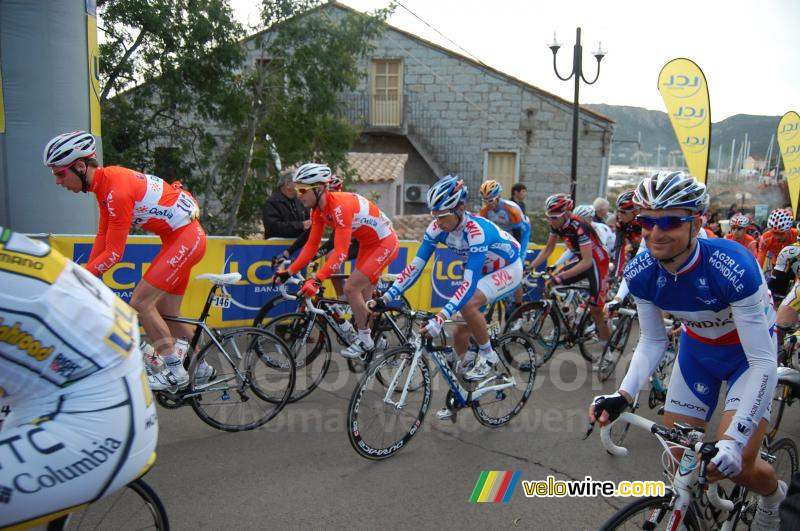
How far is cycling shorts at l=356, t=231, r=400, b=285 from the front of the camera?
238 inches

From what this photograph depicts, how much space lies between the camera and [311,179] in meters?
5.77

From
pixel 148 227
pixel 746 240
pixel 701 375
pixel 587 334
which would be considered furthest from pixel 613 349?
pixel 746 240

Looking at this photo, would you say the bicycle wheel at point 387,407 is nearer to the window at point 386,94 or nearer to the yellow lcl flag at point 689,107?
the yellow lcl flag at point 689,107

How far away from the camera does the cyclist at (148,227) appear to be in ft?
13.6

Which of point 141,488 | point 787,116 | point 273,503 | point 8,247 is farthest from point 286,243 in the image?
point 787,116

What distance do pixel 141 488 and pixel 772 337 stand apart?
294cm

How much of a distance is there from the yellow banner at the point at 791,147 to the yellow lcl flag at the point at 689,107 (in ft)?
13.2

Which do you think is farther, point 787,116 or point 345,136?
point 787,116

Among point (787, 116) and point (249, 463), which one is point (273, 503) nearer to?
point (249, 463)

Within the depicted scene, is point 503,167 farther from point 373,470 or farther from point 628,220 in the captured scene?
point 373,470

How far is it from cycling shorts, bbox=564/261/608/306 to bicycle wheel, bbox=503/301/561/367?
49cm

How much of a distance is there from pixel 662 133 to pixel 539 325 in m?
136

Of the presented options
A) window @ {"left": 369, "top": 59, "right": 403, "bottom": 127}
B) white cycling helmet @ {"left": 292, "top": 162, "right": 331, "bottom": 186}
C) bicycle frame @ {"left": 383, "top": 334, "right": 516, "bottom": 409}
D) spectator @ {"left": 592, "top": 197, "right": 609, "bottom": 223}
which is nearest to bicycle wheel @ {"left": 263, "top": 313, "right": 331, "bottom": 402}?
white cycling helmet @ {"left": 292, "top": 162, "right": 331, "bottom": 186}

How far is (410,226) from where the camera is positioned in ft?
61.3
